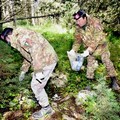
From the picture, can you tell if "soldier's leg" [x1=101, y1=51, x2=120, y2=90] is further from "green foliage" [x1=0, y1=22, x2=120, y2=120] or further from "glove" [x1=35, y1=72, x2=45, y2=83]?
"glove" [x1=35, y1=72, x2=45, y2=83]

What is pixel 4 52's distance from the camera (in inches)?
253

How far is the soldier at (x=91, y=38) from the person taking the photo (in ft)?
20.3

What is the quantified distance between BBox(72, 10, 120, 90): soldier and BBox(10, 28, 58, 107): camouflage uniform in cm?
98

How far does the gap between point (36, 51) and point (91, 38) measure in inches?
61.6

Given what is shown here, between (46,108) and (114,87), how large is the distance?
75.8 inches

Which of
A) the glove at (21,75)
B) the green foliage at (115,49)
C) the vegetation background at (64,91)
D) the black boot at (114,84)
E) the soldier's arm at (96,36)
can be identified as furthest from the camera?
the green foliage at (115,49)

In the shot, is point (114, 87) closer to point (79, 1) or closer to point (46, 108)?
point (46, 108)

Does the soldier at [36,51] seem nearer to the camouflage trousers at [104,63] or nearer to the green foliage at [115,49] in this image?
the camouflage trousers at [104,63]

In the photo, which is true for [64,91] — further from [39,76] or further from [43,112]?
[39,76]

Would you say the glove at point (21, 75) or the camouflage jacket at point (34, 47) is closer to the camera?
the camouflage jacket at point (34, 47)

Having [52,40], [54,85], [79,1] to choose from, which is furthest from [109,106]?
[79,1]

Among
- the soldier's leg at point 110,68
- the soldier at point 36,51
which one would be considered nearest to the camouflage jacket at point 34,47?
the soldier at point 36,51

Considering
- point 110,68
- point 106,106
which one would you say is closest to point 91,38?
point 110,68

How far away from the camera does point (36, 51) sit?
534 centimetres
